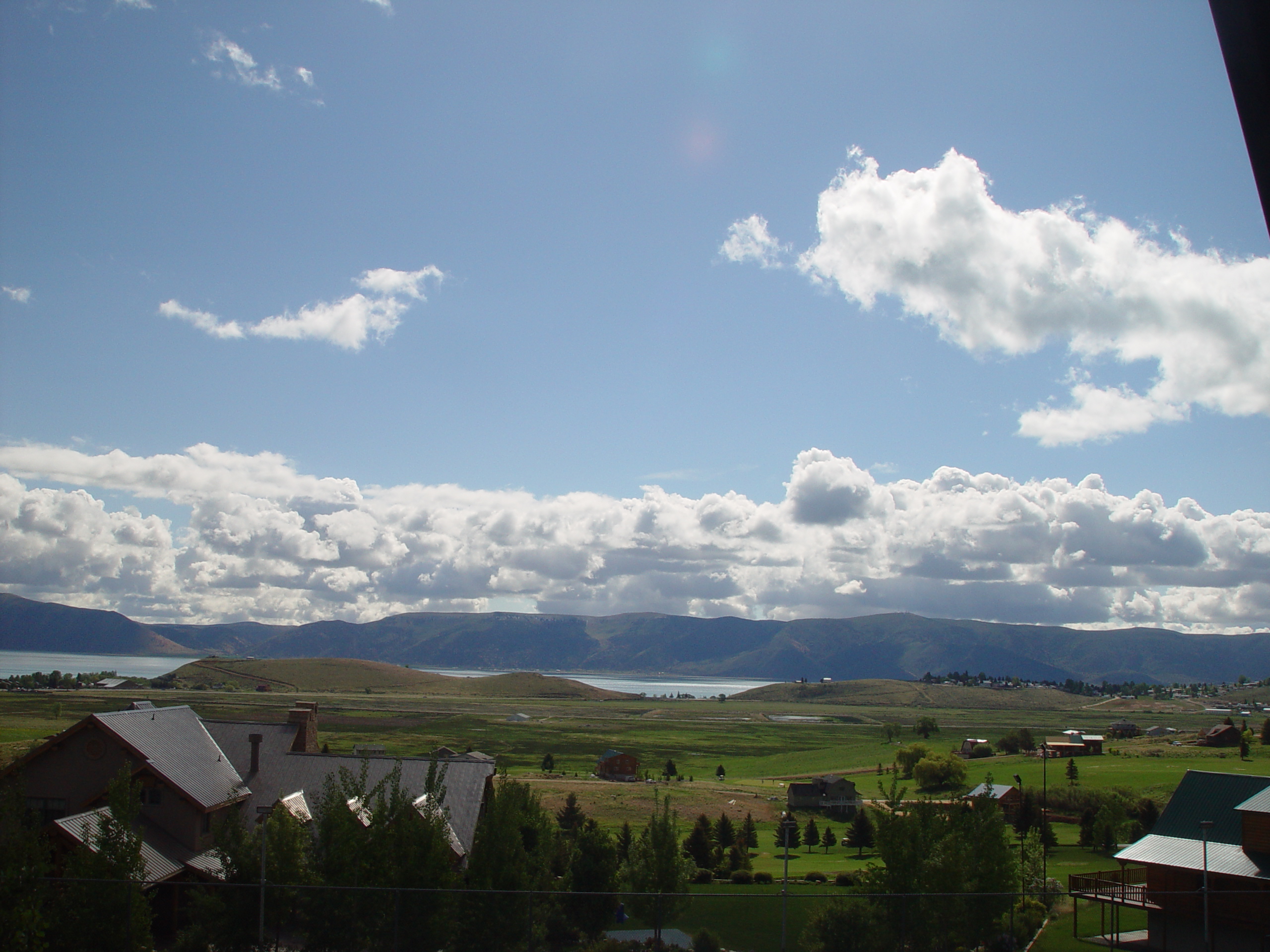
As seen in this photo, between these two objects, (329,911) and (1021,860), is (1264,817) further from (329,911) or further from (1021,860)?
(329,911)

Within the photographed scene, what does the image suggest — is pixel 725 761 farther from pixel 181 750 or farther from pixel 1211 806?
pixel 181 750

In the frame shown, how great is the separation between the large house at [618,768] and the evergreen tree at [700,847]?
52855mm

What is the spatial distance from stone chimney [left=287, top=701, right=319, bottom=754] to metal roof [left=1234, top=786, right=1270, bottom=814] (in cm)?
3624

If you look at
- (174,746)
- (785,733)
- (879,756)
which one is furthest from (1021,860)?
(785,733)

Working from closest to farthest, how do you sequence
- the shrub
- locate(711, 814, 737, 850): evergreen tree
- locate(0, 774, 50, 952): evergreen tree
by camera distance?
locate(0, 774, 50, 952): evergreen tree → locate(711, 814, 737, 850): evergreen tree → the shrub

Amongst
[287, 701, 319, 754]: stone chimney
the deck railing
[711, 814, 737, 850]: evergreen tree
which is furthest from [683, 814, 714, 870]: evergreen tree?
[287, 701, 319, 754]: stone chimney

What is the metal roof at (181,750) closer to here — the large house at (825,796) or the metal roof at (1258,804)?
the metal roof at (1258,804)

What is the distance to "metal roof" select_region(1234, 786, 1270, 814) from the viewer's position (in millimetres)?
31500

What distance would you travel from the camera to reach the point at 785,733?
18950cm

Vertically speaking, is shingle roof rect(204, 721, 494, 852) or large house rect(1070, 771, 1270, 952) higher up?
shingle roof rect(204, 721, 494, 852)

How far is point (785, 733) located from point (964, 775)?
9555 centimetres

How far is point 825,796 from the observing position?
3492 inches

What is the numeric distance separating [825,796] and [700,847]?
40.8m

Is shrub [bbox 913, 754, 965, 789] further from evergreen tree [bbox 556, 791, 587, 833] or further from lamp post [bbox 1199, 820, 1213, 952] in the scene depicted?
lamp post [bbox 1199, 820, 1213, 952]
